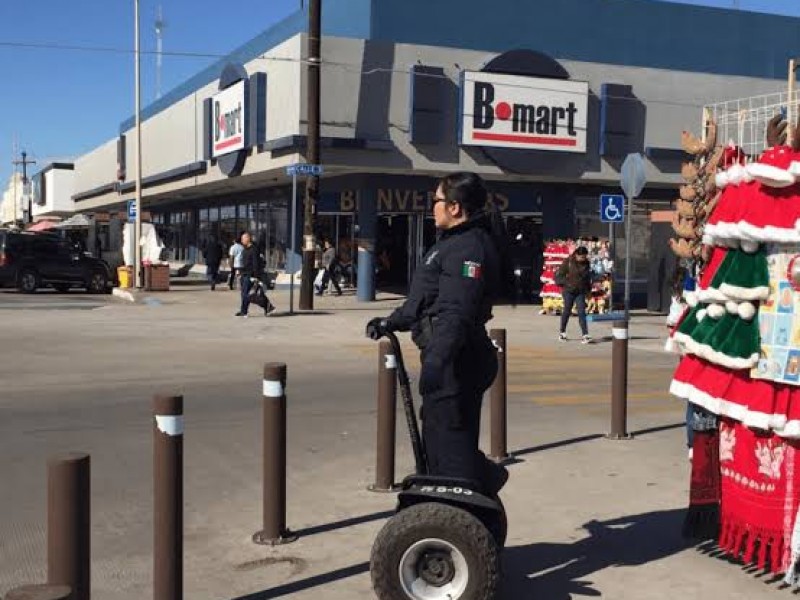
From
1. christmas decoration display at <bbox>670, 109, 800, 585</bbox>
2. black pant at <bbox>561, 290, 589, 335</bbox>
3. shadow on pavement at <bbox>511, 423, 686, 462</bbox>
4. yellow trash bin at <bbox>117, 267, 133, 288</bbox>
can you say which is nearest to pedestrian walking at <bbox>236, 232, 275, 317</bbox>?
black pant at <bbox>561, 290, 589, 335</bbox>

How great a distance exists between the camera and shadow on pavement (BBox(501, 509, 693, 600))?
14.2 feet

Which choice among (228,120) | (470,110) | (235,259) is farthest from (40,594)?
(228,120)

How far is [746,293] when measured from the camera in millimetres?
4137

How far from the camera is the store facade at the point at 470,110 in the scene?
2192cm

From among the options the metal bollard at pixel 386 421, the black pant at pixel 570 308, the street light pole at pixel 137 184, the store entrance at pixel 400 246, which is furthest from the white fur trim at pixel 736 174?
the street light pole at pixel 137 184

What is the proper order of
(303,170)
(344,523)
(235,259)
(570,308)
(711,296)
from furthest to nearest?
(235,259)
(303,170)
(570,308)
(344,523)
(711,296)

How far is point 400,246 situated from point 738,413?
25.1 metres

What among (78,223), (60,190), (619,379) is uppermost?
(60,190)

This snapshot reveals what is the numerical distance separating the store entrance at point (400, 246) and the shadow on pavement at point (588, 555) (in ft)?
71.1

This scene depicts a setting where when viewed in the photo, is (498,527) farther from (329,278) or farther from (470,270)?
(329,278)

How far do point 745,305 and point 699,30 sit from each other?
24143 millimetres

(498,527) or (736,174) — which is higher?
(736,174)

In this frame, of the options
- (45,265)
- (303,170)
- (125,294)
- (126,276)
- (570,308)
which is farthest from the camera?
(126,276)

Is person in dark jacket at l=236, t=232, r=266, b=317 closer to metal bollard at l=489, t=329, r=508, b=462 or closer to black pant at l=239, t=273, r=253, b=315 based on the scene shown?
black pant at l=239, t=273, r=253, b=315
